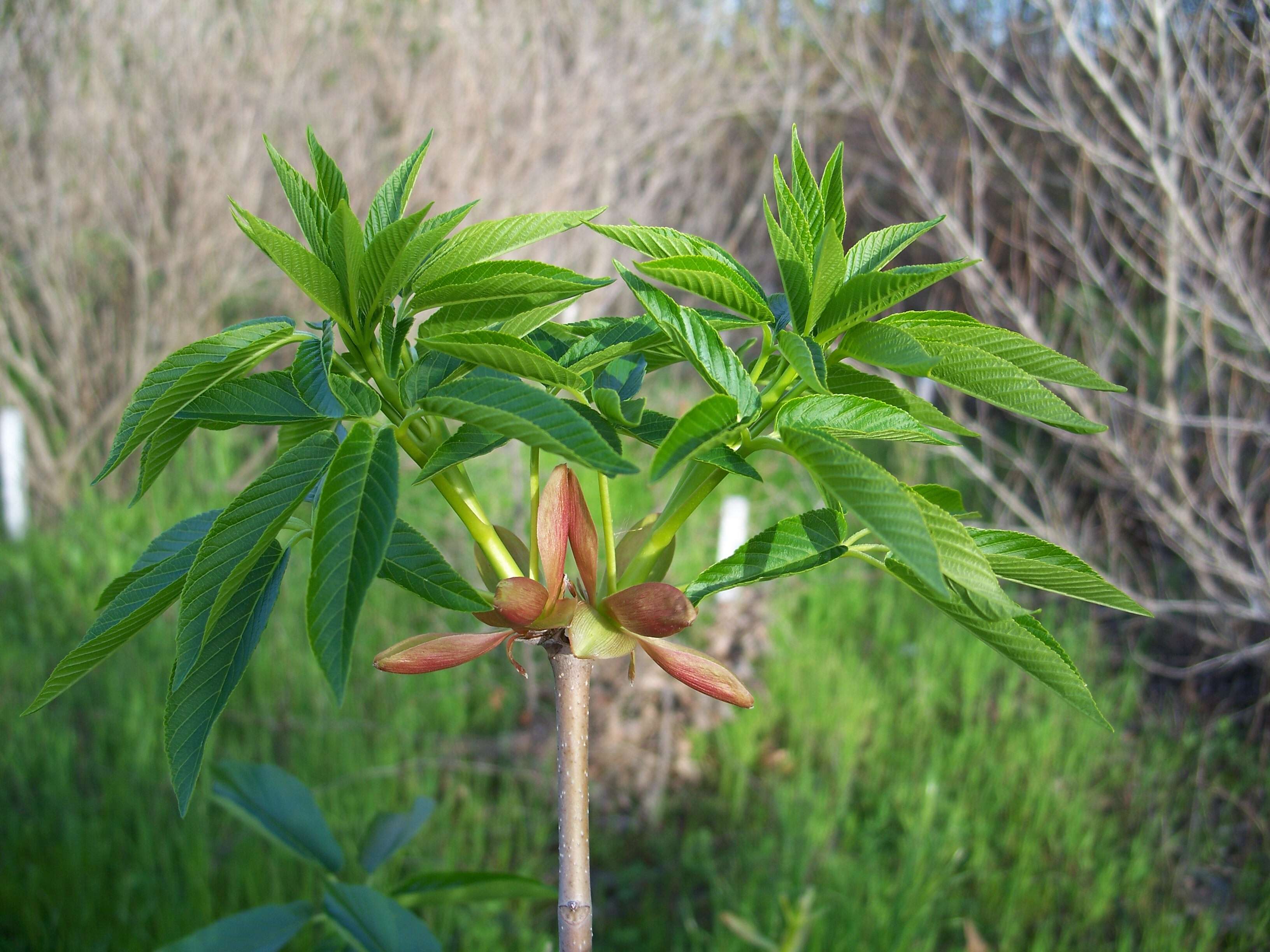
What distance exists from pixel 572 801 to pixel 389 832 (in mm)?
577

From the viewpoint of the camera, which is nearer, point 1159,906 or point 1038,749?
point 1159,906

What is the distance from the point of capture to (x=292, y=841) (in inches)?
43.6

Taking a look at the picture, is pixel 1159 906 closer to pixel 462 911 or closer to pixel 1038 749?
pixel 1038 749

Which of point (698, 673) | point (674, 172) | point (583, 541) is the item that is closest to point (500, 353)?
point (583, 541)

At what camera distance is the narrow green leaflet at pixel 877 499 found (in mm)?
492

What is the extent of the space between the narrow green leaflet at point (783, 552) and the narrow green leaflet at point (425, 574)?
157 mm

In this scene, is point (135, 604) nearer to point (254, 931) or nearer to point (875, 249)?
point (254, 931)

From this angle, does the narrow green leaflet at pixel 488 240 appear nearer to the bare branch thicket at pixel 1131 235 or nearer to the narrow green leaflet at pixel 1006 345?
the narrow green leaflet at pixel 1006 345

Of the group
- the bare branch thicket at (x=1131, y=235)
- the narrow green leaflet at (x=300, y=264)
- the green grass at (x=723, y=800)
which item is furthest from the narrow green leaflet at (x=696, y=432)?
the bare branch thicket at (x=1131, y=235)

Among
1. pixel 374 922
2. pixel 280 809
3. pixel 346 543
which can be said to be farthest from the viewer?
pixel 280 809

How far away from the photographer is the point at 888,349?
1.97ft

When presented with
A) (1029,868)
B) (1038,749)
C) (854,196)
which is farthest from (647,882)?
(854,196)

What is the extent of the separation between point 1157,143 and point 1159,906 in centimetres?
237

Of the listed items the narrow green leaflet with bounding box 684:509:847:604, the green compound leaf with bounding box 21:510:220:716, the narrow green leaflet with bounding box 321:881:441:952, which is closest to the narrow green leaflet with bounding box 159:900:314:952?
the narrow green leaflet with bounding box 321:881:441:952
